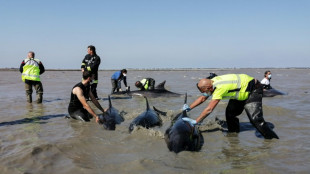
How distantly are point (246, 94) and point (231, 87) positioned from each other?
0.53 metres

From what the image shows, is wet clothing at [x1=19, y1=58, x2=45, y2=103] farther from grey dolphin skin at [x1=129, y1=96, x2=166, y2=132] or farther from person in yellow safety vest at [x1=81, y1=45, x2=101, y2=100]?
grey dolphin skin at [x1=129, y1=96, x2=166, y2=132]

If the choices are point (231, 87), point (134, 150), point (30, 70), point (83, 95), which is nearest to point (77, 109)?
point (83, 95)

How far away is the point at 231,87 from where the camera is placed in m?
6.46

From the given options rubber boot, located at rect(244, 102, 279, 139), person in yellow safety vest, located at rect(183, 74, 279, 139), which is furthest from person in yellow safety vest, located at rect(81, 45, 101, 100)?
rubber boot, located at rect(244, 102, 279, 139)

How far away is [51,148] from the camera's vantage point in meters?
5.68

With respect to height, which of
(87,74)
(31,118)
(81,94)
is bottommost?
(31,118)

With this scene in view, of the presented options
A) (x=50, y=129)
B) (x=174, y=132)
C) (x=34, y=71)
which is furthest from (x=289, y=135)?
(x=34, y=71)

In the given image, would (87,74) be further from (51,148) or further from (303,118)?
(303,118)

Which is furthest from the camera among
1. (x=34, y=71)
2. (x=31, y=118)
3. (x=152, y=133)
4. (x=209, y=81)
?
(x=34, y=71)

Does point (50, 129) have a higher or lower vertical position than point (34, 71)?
lower

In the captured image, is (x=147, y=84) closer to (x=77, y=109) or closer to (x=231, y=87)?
(x=77, y=109)

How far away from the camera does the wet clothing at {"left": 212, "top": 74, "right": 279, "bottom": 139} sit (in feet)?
20.9

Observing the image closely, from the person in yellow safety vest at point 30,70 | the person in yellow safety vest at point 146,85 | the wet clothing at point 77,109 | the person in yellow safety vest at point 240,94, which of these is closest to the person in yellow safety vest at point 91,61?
the person in yellow safety vest at point 30,70

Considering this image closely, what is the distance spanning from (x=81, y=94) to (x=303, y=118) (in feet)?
22.4
